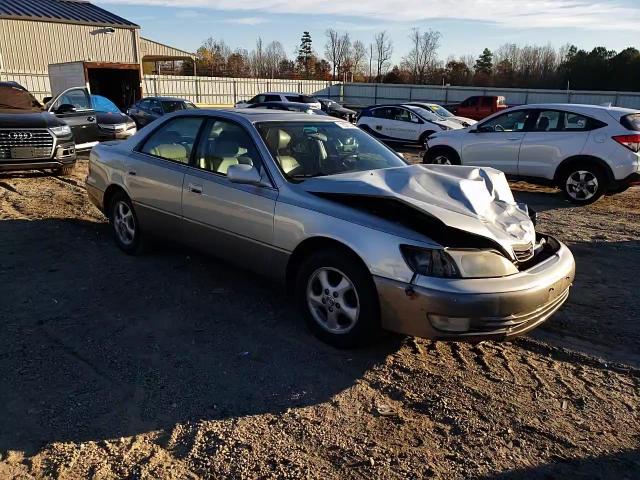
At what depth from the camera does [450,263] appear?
10.9 ft

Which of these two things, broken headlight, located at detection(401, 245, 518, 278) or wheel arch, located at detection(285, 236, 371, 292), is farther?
wheel arch, located at detection(285, 236, 371, 292)

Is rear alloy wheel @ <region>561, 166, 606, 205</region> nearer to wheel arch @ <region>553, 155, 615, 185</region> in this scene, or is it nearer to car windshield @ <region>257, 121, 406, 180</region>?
wheel arch @ <region>553, 155, 615, 185</region>

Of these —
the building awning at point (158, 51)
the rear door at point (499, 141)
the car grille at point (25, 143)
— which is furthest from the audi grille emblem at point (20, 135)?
the building awning at point (158, 51)

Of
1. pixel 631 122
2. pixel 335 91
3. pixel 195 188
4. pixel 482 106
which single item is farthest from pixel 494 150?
pixel 335 91

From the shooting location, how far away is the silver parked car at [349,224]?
11.0 ft

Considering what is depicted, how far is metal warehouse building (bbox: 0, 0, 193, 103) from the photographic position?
28.3 metres

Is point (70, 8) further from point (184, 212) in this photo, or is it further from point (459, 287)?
point (459, 287)

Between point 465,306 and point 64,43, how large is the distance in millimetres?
32938

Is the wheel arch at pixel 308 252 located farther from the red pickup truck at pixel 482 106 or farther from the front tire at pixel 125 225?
the red pickup truck at pixel 482 106

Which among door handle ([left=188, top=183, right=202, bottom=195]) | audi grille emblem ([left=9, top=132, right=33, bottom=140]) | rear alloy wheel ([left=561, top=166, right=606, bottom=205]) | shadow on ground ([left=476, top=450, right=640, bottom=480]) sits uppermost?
audi grille emblem ([left=9, top=132, right=33, bottom=140])

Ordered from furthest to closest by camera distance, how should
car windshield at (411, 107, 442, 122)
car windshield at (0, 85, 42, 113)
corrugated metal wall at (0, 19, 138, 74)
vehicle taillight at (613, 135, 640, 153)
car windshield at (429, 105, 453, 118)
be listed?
corrugated metal wall at (0, 19, 138, 74)
car windshield at (429, 105, 453, 118)
car windshield at (411, 107, 442, 122)
car windshield at (0, 85, 42, 113)
vehicle taillight at (613, 135, 640, 153)

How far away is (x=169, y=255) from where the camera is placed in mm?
5906

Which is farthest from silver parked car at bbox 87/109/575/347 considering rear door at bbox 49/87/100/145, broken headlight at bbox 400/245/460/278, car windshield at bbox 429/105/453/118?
car windshield at bbox 429/105/453/118

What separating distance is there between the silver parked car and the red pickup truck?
25494mm
